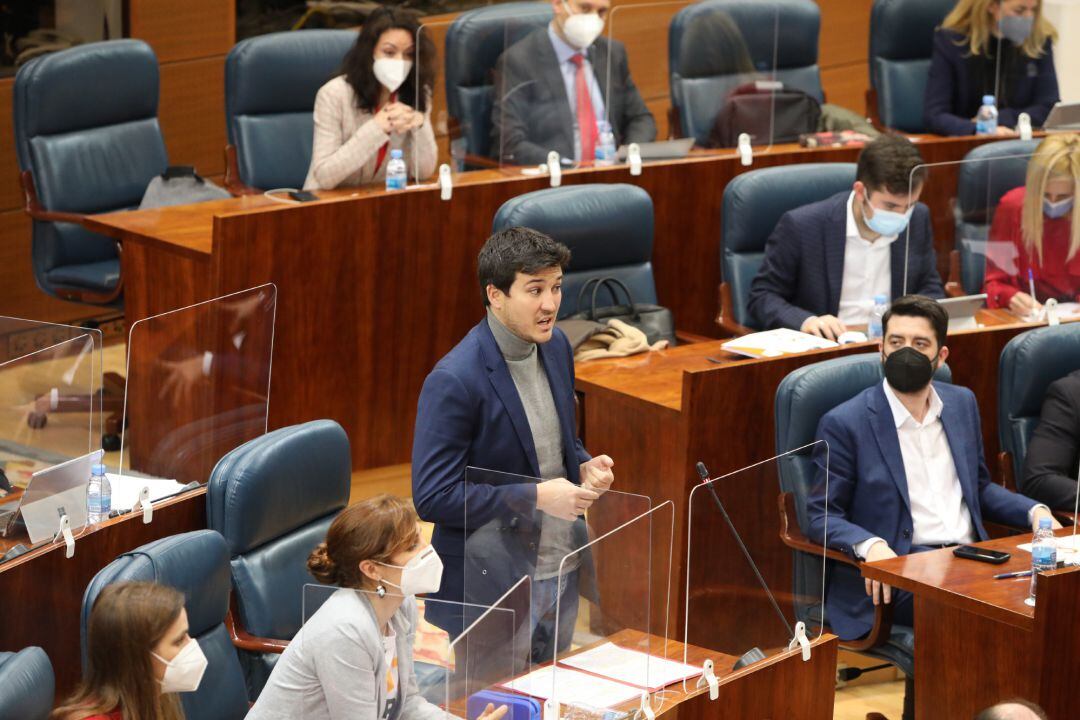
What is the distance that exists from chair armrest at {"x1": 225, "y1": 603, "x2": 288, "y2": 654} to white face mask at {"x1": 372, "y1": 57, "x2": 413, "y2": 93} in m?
2.15

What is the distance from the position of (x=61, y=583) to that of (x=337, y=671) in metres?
0.68

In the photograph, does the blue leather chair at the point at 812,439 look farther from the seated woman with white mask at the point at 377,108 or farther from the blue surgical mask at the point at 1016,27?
the blue surgical mask at the point at 1016,27

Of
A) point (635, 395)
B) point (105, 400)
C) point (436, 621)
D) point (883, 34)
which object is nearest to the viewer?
point (436, 621)

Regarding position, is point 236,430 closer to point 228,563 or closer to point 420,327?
point 228,563

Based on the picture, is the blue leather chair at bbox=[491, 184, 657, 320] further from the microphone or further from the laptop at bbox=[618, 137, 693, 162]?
the microphone

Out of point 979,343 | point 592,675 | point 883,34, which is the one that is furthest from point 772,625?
point 883,34

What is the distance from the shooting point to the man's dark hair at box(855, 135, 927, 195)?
4.43m

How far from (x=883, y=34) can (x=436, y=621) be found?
14.6ft

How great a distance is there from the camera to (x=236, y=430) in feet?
11.8

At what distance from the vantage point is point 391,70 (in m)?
4.87

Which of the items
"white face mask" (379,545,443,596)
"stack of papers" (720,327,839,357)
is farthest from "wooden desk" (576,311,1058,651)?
"white face mask" (379,545,443,596)

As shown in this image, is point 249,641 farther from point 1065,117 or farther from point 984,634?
point 1065,117

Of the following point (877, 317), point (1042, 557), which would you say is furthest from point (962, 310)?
point (1042, 557)

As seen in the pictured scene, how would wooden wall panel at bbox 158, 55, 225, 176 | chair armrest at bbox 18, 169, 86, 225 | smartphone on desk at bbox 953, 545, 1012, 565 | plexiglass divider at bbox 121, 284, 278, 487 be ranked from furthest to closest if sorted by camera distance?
wooden wall panel at bbox 158, 55, 225, 176
chair armrest at bbox 18, 169, 86, 225
smartphone on desk at bbox 953, 545, 1012, 565
plexiglass divider at bbox 121, 284, 278, 487
